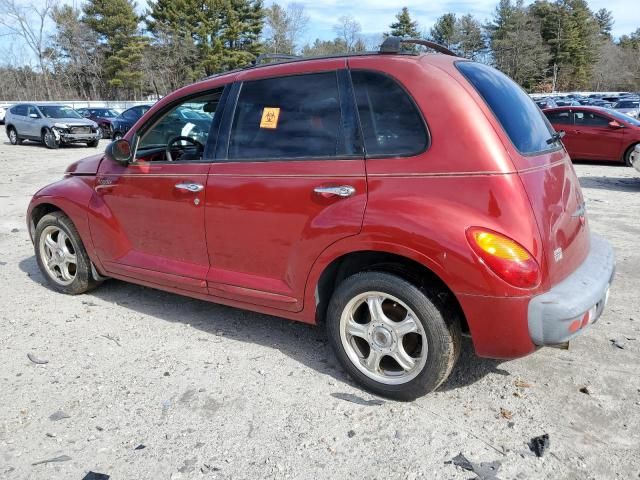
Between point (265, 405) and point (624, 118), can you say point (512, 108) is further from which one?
point (624, 118)

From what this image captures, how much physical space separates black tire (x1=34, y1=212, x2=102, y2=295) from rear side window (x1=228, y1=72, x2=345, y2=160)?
194cm

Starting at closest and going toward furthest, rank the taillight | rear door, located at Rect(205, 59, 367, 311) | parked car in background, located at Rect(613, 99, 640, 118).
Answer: the taillight → rear door, located at Rect(205, 59, 367, 311) → parked car in background, located at Rect(613, 99, 640, 118)

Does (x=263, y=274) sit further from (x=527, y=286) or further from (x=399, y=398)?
(x=527, y=286)

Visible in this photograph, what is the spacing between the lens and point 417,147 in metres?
2.89

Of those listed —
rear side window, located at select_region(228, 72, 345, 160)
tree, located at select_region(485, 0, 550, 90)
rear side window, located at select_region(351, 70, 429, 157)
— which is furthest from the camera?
tree, located at select_region(485, 0, 550, 90)

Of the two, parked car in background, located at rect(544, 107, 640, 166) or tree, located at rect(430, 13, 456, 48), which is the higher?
tree, located at rect(430, 13, 456, 48)

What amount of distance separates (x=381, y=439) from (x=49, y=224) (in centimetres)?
362

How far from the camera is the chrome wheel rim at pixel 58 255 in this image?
4.80 m

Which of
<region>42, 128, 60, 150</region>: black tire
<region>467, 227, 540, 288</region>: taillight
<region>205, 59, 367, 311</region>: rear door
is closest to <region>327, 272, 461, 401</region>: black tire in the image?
<region>205, 59, 367, 311</region>: rear door

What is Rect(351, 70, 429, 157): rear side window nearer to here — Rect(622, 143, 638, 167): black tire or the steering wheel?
the steering wheel

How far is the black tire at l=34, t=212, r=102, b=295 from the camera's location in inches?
183

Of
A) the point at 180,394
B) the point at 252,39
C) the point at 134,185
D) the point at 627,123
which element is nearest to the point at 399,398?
the point at 180,394

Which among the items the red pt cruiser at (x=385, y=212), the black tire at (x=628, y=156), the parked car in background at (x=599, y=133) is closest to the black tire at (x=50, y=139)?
the parked car in background at (x=599, y=133)

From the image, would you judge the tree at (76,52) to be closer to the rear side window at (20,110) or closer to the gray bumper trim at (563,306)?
the rear side window at (20,110)
